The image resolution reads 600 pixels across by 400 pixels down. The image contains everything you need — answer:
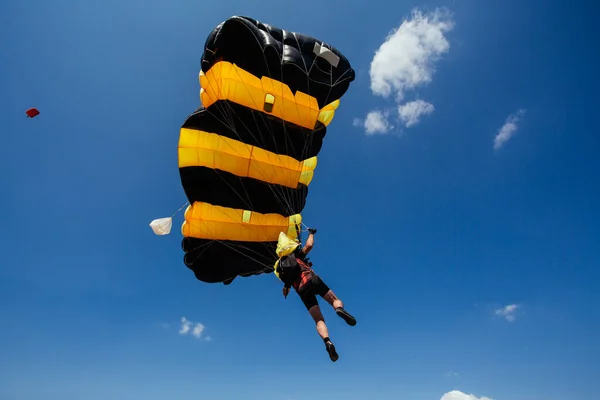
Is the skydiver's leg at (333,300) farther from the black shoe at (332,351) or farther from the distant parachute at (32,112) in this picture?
the distant parachute at (32,112)

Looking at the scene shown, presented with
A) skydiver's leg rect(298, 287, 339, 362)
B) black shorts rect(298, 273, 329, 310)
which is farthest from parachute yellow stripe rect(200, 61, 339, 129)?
skydiver's leg rect(298, 287, 339, 362)

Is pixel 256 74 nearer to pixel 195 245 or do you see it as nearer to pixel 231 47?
pixel 231 47

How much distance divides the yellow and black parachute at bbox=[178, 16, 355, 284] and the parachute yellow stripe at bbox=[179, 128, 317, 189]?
0.08ft

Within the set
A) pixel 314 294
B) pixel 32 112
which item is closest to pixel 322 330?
pixel 314 294

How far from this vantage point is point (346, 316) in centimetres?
614

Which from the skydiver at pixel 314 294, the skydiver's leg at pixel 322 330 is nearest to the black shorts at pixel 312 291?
the skydiver at pixel 314 294

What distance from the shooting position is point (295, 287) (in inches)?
286

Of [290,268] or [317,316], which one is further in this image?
[290,268]

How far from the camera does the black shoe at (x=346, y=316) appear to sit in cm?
608

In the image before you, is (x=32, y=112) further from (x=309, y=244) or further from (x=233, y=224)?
(x=309, y=244)

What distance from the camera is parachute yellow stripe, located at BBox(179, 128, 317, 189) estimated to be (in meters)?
9.04

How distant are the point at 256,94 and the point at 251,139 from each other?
4.03 feet

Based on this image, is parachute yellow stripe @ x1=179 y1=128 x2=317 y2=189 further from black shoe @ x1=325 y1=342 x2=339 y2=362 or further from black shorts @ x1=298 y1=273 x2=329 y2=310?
black shoe @ x1=325 y1=342 x2=339 y2=362

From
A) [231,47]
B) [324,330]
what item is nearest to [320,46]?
[231,47]
